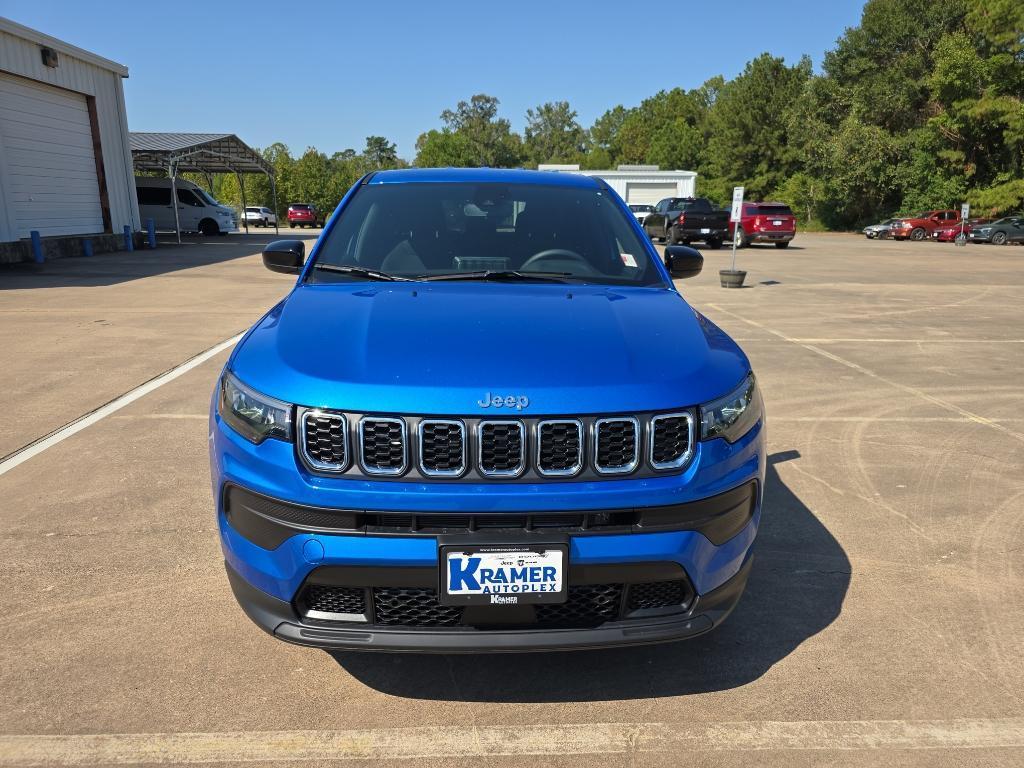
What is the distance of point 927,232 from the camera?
4116cm

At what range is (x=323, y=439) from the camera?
7.39 feet

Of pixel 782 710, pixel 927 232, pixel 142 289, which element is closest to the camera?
pixel 782 710

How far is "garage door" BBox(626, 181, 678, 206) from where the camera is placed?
164ft

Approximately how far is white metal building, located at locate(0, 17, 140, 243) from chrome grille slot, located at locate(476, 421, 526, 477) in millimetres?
19927

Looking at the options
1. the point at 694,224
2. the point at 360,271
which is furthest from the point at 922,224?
the point at 360,271

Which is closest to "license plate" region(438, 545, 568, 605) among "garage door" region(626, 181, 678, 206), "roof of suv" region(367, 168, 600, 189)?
"roof of suv" region(367, 168, 600, 189)

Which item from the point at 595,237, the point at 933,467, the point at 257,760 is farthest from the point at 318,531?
the point at 933,467

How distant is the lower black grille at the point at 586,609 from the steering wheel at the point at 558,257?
1.67 meters

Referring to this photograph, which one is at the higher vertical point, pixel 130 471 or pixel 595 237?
pixel 595 237

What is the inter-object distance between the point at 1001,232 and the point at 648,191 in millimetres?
20106

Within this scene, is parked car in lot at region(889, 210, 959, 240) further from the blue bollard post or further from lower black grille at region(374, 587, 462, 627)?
lower black grille at region(374, 587, 462, 627)

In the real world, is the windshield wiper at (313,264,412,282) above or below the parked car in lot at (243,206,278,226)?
above

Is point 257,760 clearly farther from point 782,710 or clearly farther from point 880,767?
point 880,767

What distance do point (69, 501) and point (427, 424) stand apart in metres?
2.97
